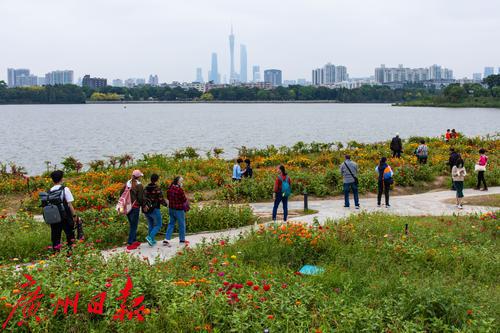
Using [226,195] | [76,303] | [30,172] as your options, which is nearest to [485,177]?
[226,195]

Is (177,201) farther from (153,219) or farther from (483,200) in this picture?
(483,200)

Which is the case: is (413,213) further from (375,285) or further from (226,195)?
(375,285)

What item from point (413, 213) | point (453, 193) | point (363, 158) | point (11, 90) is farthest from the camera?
point (11, 90)

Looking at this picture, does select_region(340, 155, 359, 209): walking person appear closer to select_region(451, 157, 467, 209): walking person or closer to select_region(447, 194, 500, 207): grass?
select_region(451, 157, 467, 209): walking person

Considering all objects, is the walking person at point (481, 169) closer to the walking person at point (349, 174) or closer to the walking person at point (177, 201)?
the walking person at point (349, 174)

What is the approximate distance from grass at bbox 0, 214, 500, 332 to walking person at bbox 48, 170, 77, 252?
1.13 m

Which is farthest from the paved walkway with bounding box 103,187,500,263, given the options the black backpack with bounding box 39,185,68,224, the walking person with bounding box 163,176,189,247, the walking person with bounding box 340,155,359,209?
the black backpack with bounding box 39,185,68,224

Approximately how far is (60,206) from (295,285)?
5191 millimetres

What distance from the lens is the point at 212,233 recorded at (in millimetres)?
13391

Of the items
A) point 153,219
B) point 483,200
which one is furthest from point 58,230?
point 483,200

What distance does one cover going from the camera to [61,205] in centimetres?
1031

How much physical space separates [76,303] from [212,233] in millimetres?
6712

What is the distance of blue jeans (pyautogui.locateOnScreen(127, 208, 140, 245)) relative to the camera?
1175cm

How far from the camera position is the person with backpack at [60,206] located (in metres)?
10.2
